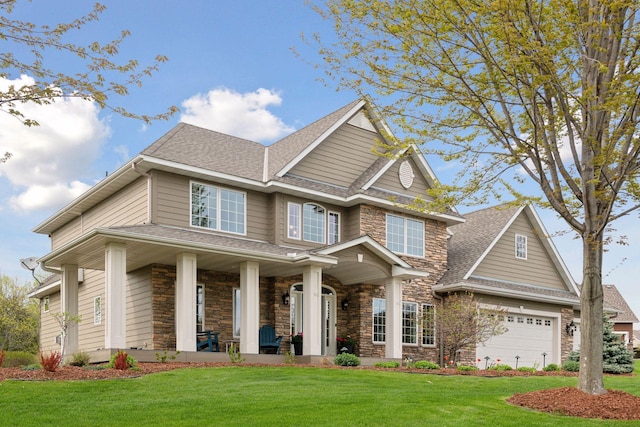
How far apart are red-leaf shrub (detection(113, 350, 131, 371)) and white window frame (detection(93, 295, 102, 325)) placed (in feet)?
26.4

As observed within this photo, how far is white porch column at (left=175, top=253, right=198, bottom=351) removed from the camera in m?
17.2

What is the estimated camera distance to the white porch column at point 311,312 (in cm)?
1920

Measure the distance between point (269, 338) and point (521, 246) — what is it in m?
12.2

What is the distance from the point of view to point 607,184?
12250mm

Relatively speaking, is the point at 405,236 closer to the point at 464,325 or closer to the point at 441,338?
the point at 441,338

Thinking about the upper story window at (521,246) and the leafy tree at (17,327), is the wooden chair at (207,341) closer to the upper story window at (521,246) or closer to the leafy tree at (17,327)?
the upper story window at (521,246)

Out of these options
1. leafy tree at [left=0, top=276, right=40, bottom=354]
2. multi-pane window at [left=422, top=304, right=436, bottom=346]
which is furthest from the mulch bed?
leafy tree at [left=0, top=276, right=40, bottom=354]

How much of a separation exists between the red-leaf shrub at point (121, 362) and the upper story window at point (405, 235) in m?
11.2

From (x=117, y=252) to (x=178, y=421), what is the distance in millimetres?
7681

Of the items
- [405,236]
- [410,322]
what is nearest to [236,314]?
[410,322]

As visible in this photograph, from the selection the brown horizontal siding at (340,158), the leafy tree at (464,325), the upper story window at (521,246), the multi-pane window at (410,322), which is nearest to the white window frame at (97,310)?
the brown horizontal siding at (340,158)

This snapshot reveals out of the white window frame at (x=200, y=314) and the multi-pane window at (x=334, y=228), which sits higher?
the multi-pane window at (x=334, y=228)

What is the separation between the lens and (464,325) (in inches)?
879

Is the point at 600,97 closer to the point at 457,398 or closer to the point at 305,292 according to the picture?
the point at 457,398
